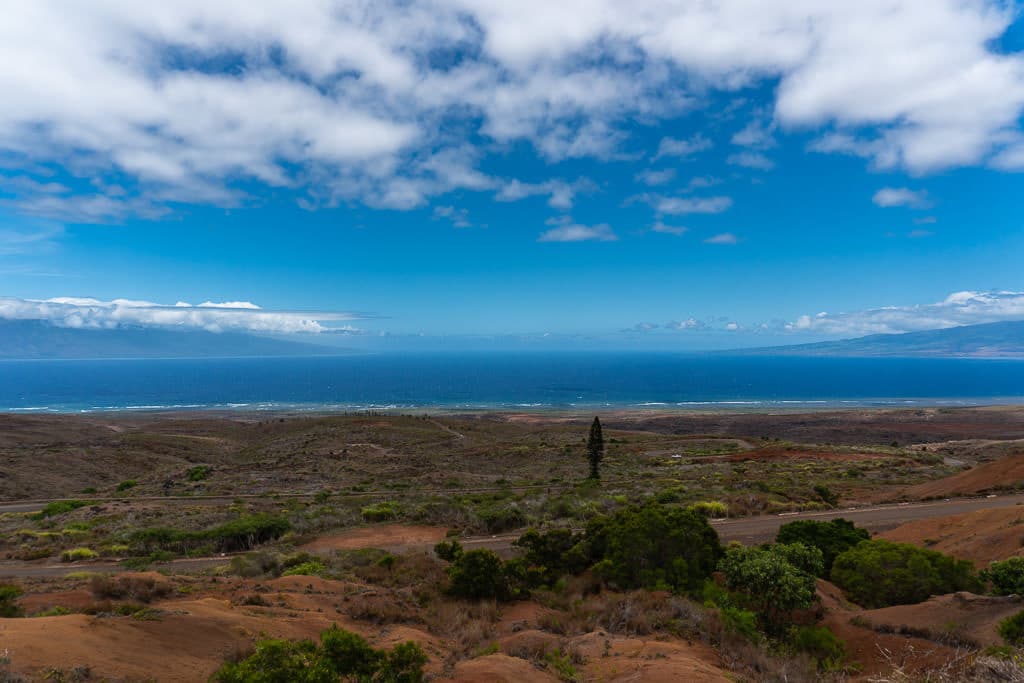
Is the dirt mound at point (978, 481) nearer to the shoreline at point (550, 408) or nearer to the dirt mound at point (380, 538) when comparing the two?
the dirt mound at point (380, 538)

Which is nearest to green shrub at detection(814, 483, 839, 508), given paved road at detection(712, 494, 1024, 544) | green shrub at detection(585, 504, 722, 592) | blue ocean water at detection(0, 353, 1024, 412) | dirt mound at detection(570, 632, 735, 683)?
paved road at detection(712, 494, 1024, 544)

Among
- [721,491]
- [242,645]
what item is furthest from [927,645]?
[721,491]

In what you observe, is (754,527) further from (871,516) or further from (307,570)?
(307,570)

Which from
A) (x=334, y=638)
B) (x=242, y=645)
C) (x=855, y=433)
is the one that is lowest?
(x=855, y=433)

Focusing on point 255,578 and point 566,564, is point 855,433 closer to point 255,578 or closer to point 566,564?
point 566,564

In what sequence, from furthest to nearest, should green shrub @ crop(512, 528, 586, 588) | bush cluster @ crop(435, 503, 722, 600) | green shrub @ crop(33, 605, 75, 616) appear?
green shrub @ crop(512, 528, 586, 588) < bush cluster @ crop(435, 503, 722, 600) < green shrub @ crop(33, 605, 75, 616)

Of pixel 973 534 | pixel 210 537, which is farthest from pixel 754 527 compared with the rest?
pixel 210 537

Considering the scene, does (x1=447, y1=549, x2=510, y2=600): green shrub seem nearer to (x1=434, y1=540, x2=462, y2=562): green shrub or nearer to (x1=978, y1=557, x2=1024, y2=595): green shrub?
(x1=434, y1=540, x2=462, y2=562): green shrub
